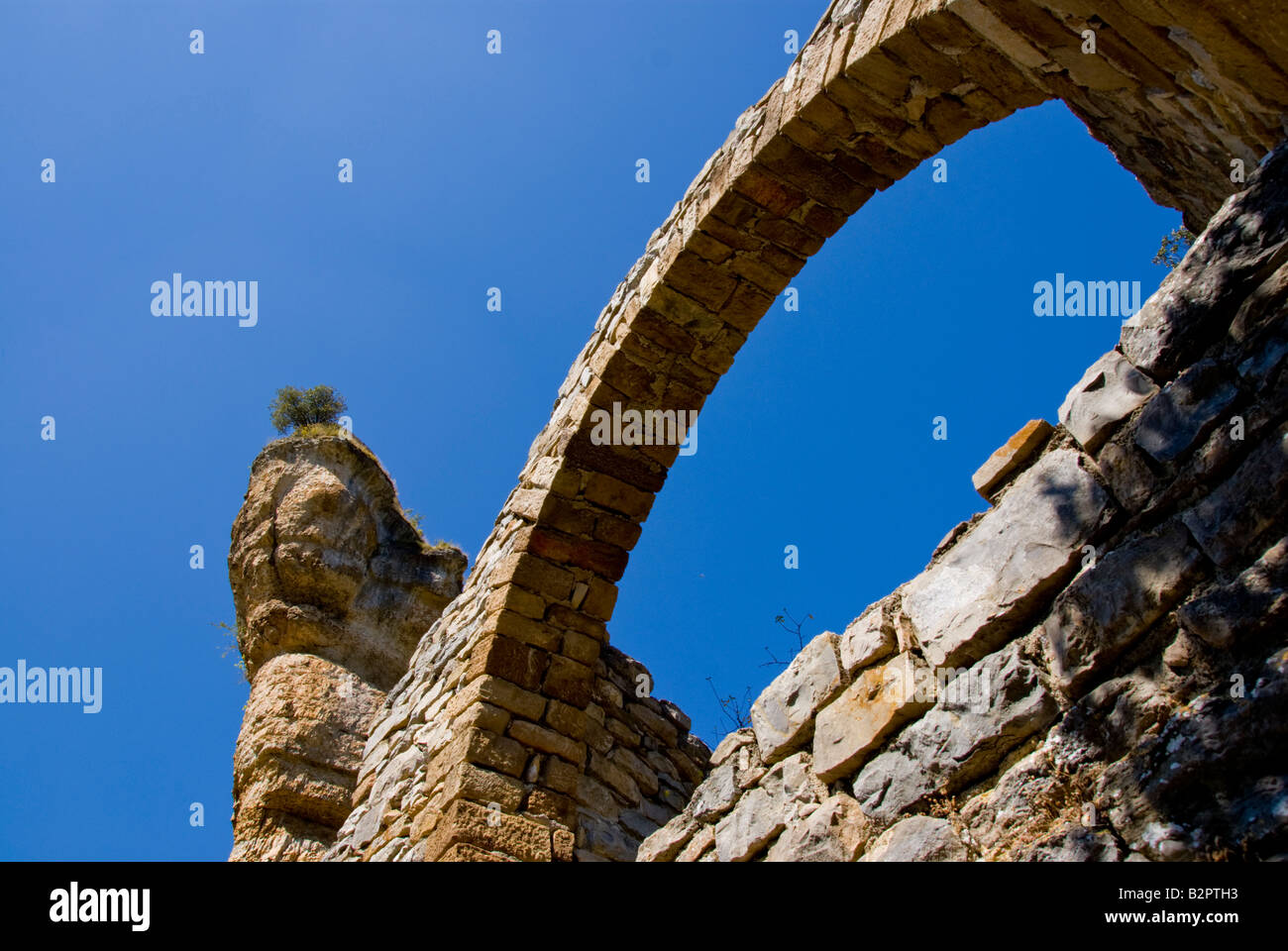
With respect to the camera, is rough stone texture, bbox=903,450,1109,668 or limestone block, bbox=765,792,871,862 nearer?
rough stone texture, bbox=903,450,1109,668

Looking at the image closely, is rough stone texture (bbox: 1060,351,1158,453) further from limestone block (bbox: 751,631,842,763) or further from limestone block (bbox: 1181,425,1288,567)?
limestone block (bbox: 751,631,842,763)

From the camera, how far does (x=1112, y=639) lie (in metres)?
2.21

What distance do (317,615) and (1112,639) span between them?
656 centimetres

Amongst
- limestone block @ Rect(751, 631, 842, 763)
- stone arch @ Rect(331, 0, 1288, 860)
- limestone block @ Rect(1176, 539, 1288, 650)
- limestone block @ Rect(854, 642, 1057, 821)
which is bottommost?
limestone block @ Rect(854, 642, 1057, 821)

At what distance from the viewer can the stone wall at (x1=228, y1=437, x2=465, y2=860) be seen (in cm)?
667

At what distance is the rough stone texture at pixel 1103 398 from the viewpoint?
2436mm

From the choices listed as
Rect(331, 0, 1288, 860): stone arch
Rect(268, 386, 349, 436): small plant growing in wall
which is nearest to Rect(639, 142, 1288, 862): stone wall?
Rect(331, 0, 1288, 860): stone arch

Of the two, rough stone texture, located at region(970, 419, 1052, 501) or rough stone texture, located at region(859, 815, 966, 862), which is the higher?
rough stone texture, located at region(970, 419, 1052, 501)

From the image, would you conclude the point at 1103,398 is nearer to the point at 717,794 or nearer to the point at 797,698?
the point at 797,698

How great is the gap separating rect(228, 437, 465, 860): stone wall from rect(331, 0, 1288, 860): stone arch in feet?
4.13

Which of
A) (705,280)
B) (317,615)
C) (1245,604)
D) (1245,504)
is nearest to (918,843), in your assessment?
(1245,604)

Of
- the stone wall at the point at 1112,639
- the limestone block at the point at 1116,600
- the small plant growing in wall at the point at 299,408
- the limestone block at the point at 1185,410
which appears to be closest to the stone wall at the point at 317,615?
the small plant growing in wall at the point at 299,408

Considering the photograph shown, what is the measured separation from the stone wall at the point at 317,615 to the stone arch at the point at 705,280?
1.26 metres
